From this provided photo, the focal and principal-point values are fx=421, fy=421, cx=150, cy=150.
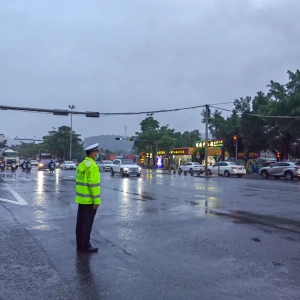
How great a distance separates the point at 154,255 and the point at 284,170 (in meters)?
31.0

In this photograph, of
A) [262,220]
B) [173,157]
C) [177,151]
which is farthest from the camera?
[173,157]

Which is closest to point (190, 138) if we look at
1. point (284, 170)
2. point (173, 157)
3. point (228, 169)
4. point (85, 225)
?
point (173, 157)

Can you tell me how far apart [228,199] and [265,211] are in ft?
10.9

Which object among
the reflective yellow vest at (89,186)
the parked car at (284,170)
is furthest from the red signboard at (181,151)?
the reflective yellow vest at (89,186)

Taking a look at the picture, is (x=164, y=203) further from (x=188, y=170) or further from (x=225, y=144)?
(x=225, y=144)

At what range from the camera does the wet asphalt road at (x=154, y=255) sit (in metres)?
5.18

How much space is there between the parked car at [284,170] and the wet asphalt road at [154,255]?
2388 cm

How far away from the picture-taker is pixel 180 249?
24.0ft

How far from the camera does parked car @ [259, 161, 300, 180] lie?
114ft

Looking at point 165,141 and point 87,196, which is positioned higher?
point 165,141

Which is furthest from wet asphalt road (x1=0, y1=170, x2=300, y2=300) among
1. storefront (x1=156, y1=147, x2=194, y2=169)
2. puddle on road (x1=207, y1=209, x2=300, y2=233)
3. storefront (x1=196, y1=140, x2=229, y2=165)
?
storefront (x1=156, y1=147, x2=194, y2=169)

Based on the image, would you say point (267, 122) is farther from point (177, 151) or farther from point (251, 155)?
Result: point (177, 151)

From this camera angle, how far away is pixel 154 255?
6887mm

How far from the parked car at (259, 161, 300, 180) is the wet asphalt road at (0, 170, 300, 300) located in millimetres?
23881
